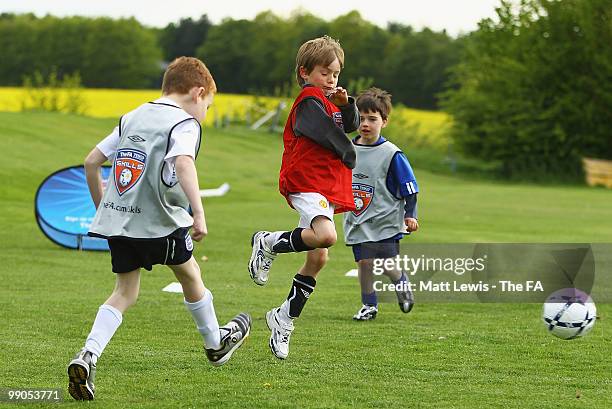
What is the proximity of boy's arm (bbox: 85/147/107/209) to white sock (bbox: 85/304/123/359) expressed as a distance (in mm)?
569

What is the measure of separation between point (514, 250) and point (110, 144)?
31.0ft

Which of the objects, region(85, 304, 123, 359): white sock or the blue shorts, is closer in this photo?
region(85, 304, 123, 359): white sock

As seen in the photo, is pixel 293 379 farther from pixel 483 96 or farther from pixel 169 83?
pixel 483 96

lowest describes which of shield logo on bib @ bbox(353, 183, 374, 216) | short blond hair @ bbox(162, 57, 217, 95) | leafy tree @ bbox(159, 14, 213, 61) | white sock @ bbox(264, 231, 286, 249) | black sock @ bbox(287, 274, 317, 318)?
leafy tree @ bbox(159, 14, 213, 61)

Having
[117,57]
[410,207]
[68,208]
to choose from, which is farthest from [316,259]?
[117,57]

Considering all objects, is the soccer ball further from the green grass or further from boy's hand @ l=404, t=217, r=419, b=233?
boy's hand @ l=404, t=217, r=419, b=233

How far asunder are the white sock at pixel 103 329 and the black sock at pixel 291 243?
4.79 ft

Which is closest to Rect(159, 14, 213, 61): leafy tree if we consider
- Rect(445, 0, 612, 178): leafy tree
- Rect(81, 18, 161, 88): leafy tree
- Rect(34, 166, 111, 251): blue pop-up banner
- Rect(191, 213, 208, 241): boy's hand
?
Rect(81, 18, 161, 88): leafy tree

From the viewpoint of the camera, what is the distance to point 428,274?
1083 centimetres

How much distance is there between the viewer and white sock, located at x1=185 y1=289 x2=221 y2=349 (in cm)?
590

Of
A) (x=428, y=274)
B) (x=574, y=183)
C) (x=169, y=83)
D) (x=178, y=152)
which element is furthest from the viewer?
(x=574, y=183)

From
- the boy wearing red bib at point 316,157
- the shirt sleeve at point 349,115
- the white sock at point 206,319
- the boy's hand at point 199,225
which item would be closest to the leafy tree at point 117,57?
the boy wearing red bib at point 316,157

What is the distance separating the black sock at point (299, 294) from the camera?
6.87m

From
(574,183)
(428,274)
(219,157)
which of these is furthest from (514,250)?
(574,183)
